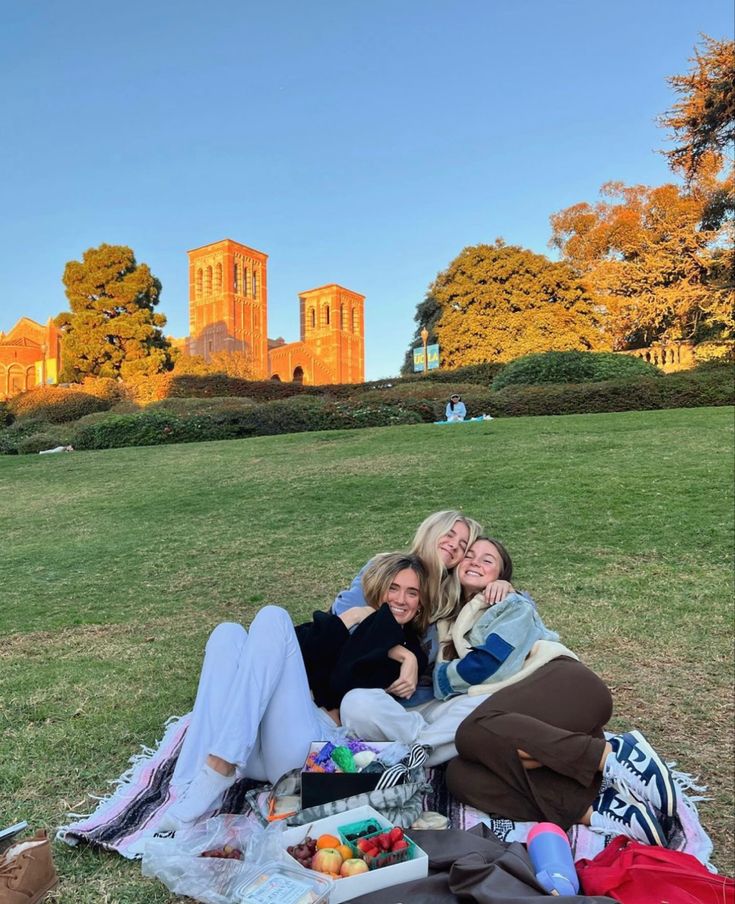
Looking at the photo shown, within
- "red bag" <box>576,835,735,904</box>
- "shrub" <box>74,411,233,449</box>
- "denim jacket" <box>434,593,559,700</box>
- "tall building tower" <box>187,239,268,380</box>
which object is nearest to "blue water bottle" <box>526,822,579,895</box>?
"red bag" <box>576,835,735,904</box>

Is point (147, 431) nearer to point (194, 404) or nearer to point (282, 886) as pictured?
point (194, 404)

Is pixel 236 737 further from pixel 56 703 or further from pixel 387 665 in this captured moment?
pixel 56 703

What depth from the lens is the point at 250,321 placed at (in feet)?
207

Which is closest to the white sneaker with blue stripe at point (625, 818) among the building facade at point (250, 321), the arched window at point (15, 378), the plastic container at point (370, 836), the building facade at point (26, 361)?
the plastic container at point (370, 836)

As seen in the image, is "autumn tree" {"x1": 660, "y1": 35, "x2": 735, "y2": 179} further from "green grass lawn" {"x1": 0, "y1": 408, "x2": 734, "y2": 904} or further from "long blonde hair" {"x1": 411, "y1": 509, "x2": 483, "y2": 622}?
"long blonde hair" {"x1": 411, "y1": 509, "x2": 483, "y2": 622}

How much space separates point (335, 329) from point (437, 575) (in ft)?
227

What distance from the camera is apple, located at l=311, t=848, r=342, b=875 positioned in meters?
1.85

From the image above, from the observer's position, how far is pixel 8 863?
6.01 feet

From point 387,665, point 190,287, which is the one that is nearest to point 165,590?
point 387,665

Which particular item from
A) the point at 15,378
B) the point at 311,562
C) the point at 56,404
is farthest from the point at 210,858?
the point at 15,378

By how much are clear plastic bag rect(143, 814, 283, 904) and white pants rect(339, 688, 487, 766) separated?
0.54 metres

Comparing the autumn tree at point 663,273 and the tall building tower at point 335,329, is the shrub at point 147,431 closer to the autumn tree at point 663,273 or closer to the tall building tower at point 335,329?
the autumn tree at point 663,273

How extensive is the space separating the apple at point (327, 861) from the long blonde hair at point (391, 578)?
1.16 meters

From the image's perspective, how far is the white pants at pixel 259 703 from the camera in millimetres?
2396
